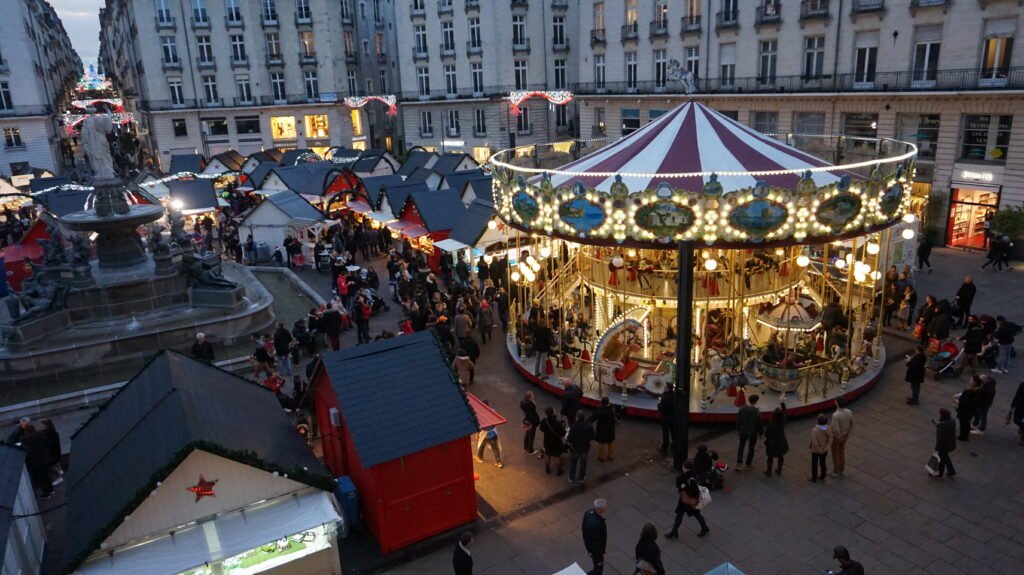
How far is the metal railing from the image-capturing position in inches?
897

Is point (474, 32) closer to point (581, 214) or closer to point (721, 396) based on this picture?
point (581, 214)

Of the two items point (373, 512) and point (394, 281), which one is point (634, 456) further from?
point (394, 281)

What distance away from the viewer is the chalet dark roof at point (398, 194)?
24594 mm

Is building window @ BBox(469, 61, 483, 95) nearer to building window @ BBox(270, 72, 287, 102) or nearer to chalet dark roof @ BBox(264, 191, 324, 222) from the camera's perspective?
building window @ BBox(270, 72, 287, 102)

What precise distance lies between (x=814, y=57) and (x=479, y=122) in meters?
24.5

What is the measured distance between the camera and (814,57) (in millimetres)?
29594

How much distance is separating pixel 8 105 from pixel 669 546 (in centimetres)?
5114

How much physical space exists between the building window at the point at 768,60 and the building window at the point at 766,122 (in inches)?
57.4

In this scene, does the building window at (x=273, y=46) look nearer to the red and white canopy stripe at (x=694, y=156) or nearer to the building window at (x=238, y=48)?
the building window at (x=238, y=48)

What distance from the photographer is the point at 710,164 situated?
12266 mm

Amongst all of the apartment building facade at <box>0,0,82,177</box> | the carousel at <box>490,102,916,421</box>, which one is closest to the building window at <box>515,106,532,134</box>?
the apartment building facade at <box>0,0,82,177</box>

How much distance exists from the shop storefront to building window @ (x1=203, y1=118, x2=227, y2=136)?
4712cm

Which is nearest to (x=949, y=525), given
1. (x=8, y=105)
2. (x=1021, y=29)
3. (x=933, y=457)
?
(x=933, y=457)

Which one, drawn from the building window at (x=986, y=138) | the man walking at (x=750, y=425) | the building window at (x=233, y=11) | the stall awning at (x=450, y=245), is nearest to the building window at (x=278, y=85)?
the building window at (x=233, y=11)
